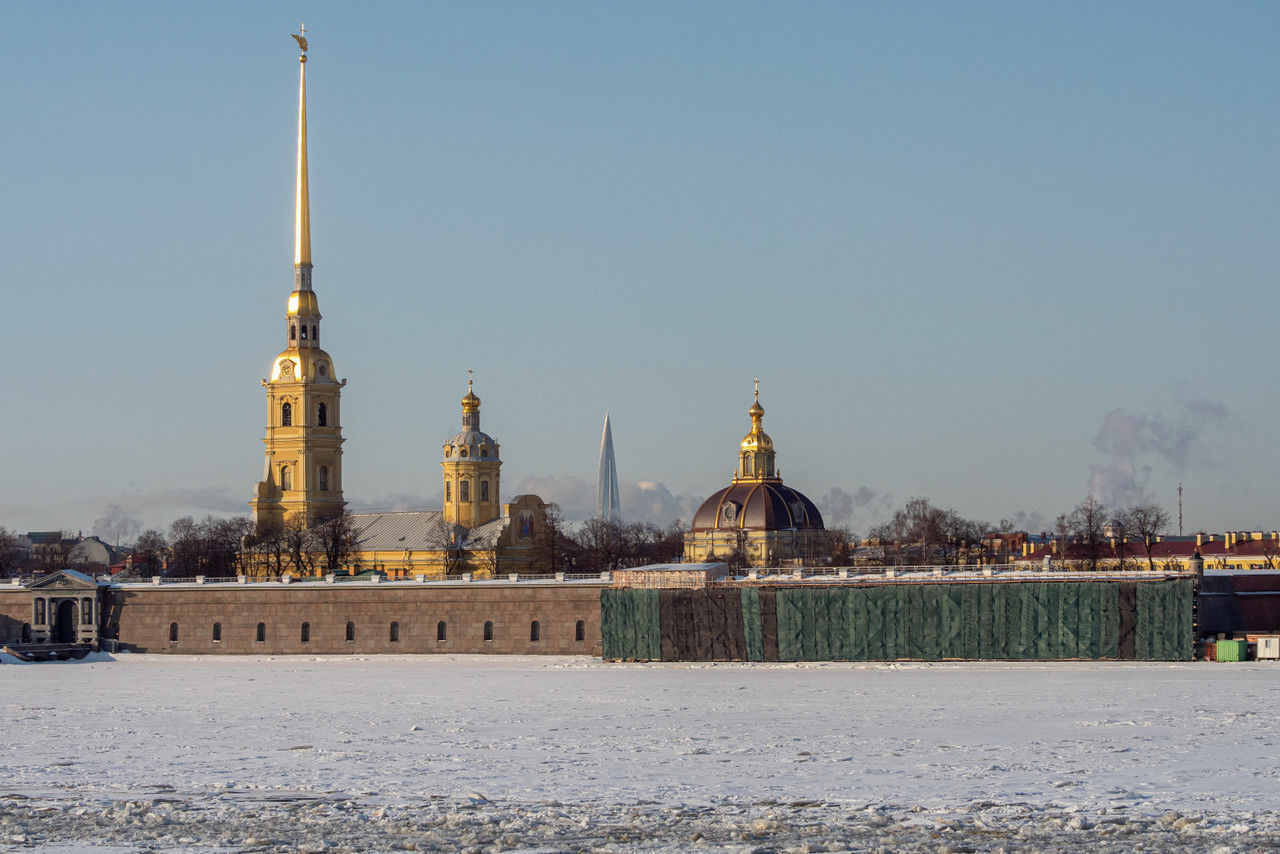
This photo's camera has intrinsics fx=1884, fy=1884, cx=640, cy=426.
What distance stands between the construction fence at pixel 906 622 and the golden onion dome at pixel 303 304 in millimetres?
45005

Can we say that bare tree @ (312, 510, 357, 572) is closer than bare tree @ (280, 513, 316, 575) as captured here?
No

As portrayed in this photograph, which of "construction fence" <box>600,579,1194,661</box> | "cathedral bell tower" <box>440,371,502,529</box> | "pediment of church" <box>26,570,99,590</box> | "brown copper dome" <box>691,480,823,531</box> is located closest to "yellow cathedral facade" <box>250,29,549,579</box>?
"cathedral bell tower" <box>440,371,502,529</box>

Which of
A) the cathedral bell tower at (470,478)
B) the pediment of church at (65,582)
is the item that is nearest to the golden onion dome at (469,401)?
the cathedral bell tower at (470,478)

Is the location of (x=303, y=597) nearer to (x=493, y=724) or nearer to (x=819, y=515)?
(x=493, y=724)

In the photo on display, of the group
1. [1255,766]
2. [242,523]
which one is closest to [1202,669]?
[1255,766]

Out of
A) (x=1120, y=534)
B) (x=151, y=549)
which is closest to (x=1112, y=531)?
(x=1120, y=534)

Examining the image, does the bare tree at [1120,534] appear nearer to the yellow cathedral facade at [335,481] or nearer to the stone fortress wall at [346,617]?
the yellow cathedral facade at [335,481]

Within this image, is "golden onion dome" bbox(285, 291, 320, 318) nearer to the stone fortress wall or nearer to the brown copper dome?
the brown copper dome

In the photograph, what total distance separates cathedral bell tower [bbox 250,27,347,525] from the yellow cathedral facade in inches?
2.1

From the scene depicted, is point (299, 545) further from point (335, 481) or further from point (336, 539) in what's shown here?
point (335, 481)

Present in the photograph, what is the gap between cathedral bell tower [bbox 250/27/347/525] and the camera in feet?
321

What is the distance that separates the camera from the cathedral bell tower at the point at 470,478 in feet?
313

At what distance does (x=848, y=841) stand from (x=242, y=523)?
3209 inches

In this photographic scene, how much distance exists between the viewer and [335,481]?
327ft
